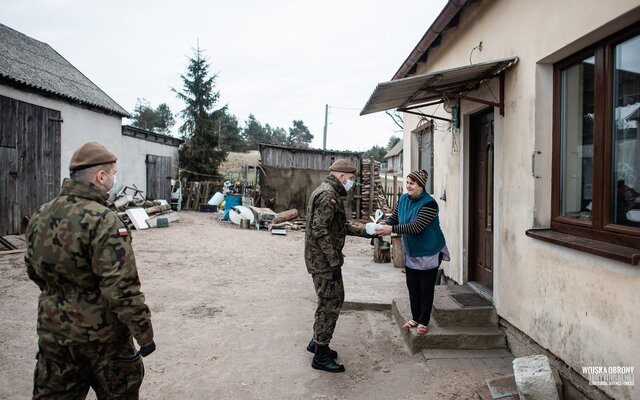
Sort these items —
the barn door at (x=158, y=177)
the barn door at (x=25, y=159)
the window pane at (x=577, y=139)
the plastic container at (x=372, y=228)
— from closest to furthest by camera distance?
the window pane at (x=577, y=139)
the plastic container at (x=372, y=228)
the barn door at (x=25, y=159)
the barn door at (x=158, y=177)

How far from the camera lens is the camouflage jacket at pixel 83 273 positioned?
2.29m

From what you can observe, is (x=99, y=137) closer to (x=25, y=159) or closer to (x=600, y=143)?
(x=25, y=159)

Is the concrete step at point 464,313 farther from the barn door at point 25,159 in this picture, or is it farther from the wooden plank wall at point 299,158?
the wooden plank wall at point 299,158

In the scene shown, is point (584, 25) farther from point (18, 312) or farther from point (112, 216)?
point (18, 312)

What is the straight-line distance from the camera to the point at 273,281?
7.90 meters

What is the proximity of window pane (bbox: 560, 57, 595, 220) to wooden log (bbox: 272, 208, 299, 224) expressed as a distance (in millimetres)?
12269

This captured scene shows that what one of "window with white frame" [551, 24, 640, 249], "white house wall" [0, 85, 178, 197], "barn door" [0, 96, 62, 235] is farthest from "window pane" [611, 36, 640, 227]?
"white house wall" [0, 85, 178, 197]

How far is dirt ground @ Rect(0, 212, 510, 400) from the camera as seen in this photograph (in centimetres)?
373

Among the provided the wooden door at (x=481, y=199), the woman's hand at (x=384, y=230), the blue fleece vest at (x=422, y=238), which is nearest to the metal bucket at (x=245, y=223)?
the wooden door at (x=481, y=199)

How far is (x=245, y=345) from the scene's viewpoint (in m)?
4.75

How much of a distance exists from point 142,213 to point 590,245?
14.0 meters

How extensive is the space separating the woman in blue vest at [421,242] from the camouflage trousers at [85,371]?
2.67m

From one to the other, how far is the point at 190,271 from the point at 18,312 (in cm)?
317

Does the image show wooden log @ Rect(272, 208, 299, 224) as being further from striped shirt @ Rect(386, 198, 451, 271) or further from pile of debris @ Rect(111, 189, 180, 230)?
striped shirt @ Rect(386, 198, 451, 271)
